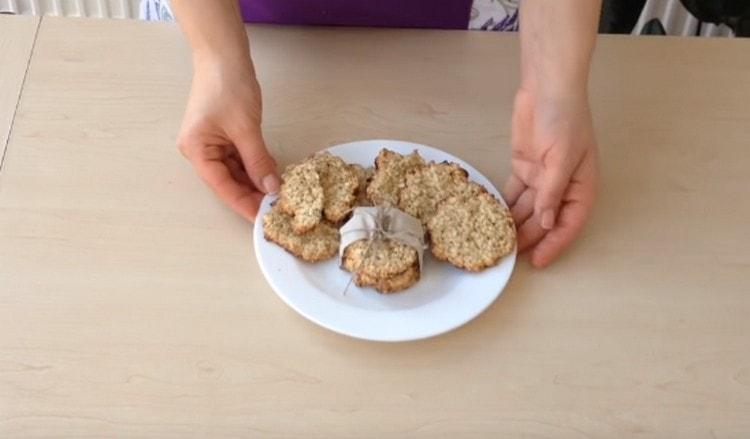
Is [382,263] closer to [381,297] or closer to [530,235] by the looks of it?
[381,297]

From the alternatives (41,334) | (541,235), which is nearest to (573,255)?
(541,235)

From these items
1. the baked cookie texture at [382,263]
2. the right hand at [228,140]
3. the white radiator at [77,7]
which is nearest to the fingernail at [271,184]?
the right hand at [228,140]

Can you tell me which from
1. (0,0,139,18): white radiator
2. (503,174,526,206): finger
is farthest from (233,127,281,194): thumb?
(0,0,139,18): white radiator

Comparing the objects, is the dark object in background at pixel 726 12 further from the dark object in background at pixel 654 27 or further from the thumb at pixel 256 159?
the thumb at pixel 256 159

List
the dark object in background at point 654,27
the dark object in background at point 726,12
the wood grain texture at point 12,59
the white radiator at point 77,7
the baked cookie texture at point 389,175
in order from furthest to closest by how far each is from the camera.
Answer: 1. the white radiator at point 77,7
2. the dark object in background at point 654,27
3. the dark object in background at point 726,12
4. the wood grain texture at point 12,59
5. the baked cookie texture at point 389,175

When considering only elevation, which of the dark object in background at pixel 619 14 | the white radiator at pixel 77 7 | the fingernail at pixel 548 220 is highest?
the fingernail at pixel 548 220

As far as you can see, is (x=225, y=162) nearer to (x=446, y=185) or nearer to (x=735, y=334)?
(x=446, y=185)
